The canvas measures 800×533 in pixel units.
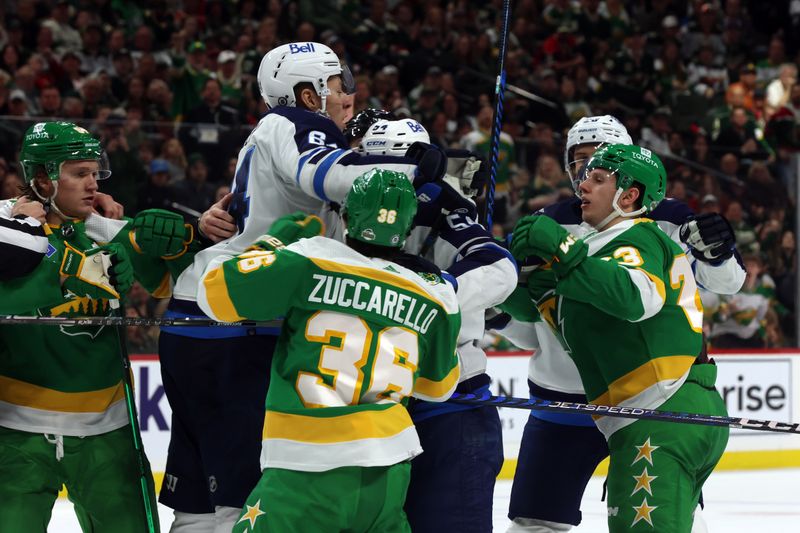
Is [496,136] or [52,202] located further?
[496,136]

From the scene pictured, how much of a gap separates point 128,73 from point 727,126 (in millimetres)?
4366

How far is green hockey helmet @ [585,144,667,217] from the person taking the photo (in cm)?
309

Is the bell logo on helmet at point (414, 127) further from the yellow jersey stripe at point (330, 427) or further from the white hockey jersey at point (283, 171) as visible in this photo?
the yellow jersey stripe at point (330, 427)

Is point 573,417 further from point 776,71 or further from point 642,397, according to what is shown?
point 776,71

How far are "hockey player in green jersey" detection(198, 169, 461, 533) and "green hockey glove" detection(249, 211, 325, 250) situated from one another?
0.5 inches

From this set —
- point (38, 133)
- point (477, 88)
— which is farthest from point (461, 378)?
point (477, 88)

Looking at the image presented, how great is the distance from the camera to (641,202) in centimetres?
312

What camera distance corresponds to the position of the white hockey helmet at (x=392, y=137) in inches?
117

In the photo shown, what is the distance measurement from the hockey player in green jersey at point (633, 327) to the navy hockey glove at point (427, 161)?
271mm

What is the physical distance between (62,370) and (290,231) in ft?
2.78

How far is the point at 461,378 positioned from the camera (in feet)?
9.64

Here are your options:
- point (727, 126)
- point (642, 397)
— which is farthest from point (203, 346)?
point (727, 126)

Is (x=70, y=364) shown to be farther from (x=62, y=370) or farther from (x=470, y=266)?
(x=470, y=266)

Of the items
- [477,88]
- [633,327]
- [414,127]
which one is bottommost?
[633,327]
